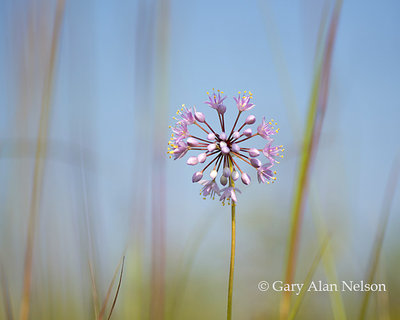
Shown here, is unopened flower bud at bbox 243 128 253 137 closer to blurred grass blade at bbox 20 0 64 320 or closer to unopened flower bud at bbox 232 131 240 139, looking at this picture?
unopened flower bud at bbox 232 131 240 139

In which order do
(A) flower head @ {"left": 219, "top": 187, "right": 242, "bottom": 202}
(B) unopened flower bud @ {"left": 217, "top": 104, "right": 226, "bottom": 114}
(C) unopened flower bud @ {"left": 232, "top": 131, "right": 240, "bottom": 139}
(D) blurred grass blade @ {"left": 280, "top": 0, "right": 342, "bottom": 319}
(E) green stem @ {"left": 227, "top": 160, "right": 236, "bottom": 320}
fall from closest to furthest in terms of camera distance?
(D) blurred grass blade @ {"left": 280, "top": 0, "right": 342, "bottom": 319} < (E) green stem @ {"left": 227, "top": 160, "right": 236, "bottom": 320} < (A) flower head @ {"left": 219, "top": 187, "right": 242, "bottom": 202} < (C) unopened flower bud @ {"left": 232, "top": 131, "right": 240, "bottom": 139} < (B) unopened flower bud @ {"left": 217, "top": 104, "right": 226, "bottom": 114}

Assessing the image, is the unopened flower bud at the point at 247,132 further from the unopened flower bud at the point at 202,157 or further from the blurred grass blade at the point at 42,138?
the blurred grass blade at the point at 42,138

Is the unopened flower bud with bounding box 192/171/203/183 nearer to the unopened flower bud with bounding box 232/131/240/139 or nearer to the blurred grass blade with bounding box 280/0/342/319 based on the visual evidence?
the unopened flower bud with bounding box 232/131/240/139

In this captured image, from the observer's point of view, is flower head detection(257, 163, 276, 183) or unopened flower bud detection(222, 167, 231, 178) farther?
flower head detection(257, 163, 276, 183)

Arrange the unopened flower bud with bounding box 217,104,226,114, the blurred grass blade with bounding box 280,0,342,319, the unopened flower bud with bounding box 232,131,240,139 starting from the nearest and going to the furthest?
1. the blurred grass blade with bounding box 280,0,342,319
2. the unopened flower bud with bounding box 232,131,240,139
3. the unopened flower bud with bounding box 217,104,226,114

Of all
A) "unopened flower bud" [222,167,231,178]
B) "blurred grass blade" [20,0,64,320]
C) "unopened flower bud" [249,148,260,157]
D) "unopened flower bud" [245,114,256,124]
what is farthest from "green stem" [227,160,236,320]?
"blurred grass blade" [20,0,64,320]

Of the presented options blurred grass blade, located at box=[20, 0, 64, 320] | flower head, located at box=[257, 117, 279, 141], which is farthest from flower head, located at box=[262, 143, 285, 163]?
blurred grass blade, located at box=[20, 0, 64, 320]

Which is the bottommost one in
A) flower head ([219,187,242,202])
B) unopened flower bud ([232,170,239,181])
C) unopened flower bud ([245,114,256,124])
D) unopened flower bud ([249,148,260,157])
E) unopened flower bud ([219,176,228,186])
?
flower head ([219,187,242,202])

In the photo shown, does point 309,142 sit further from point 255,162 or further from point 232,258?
point 255,162

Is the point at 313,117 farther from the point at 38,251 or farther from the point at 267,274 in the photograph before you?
the point at 267,274

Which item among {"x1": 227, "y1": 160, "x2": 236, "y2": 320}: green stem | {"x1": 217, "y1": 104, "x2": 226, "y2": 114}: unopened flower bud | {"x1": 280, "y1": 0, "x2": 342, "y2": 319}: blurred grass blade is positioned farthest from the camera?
{"x1": 217, "y1": 104, "x2": 226, "y2": 114}: unopened flower bud

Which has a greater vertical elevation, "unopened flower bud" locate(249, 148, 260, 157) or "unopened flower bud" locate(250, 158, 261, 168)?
"unopened flower bud" locate(249, 148, 260, 157)
